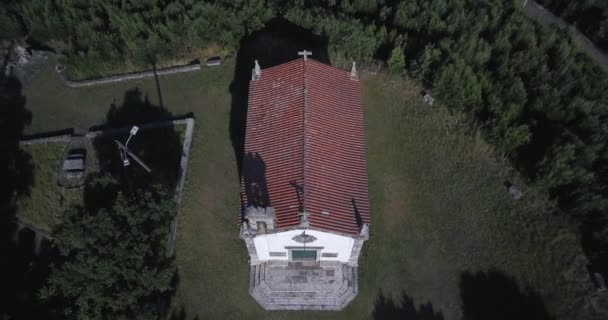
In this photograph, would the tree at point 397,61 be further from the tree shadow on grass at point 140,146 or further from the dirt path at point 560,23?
the tree shadow on grass at point 140,146

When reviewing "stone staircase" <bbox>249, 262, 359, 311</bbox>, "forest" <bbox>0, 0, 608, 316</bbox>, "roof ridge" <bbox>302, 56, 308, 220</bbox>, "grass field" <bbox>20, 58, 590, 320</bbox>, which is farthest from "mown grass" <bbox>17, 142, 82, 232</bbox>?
"roof ridge" <bbox>302, 56, 308, 220</bbox>

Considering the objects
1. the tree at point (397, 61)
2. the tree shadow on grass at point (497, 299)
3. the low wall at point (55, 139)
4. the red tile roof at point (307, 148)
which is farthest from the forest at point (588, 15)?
the low wall at point (55, 139)

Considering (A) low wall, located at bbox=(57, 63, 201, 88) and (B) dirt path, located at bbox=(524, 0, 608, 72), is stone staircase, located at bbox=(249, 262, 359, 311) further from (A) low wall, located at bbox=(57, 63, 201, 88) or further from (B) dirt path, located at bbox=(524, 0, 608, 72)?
(B) dirt path, located at bbox=(524, 0, 608, 72)

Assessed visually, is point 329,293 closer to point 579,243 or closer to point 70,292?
point 70,292

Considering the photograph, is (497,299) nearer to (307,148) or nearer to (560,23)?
(307,148)

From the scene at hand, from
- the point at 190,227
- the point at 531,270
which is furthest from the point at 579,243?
the point at 190,227
